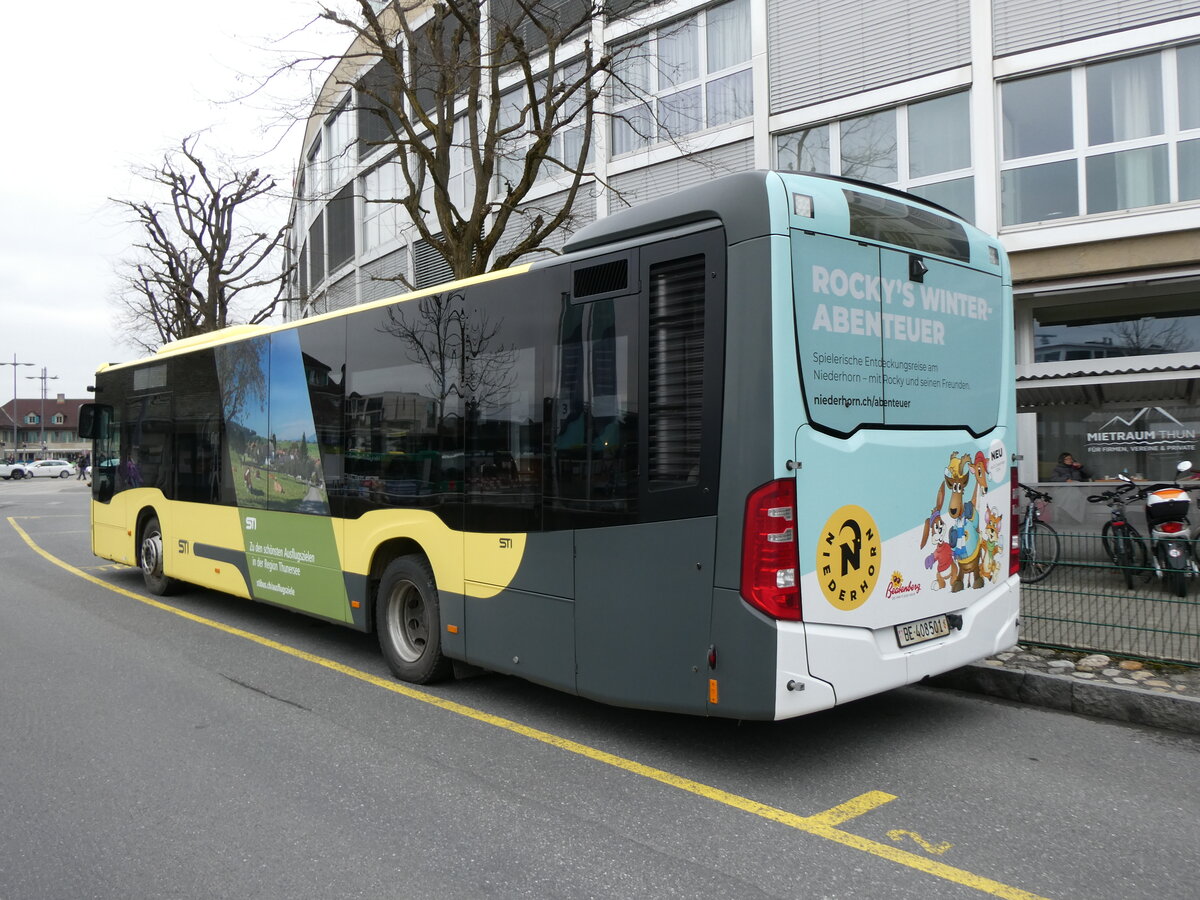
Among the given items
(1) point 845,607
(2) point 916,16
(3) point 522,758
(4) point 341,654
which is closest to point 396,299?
(4) point 341,654

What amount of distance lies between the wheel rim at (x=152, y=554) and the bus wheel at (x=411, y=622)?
4942 millimetres

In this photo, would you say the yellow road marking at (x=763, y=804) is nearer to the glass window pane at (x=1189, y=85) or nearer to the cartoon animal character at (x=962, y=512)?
the cartoon animal character at (x=962, y=512)

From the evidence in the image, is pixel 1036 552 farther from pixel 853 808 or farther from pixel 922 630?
pixel 853 808

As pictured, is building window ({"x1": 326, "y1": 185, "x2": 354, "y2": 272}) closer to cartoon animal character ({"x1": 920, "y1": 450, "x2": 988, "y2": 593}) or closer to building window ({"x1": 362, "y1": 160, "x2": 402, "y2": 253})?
building window ({"x1": 362, "y1": 160, "x2": 402, "y2": 253})

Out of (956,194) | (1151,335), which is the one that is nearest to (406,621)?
(956,194)

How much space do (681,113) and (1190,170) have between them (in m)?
7.99

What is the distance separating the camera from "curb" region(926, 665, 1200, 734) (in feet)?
17.4

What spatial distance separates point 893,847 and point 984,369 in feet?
9.39

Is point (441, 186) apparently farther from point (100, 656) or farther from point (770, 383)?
point (770, 383)

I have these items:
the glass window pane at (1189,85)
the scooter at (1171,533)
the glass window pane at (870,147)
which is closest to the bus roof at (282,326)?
the scooter at (1171,533)

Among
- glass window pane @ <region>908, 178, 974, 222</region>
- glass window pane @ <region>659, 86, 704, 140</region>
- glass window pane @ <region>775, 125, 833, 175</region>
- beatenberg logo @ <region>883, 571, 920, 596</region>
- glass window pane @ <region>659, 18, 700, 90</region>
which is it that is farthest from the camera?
glass window pane @ <region>659, 18, 700, 90</region>

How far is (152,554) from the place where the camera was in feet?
35.1

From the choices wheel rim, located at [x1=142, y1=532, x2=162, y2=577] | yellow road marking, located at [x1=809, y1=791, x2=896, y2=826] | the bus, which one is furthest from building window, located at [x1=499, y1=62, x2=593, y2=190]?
yellow road marking, located at [x1=809, y1=791, x2=896, y2=826]

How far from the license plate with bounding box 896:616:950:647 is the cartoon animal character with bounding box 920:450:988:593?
20 centimetres
